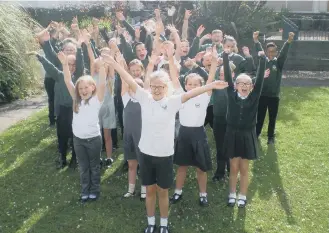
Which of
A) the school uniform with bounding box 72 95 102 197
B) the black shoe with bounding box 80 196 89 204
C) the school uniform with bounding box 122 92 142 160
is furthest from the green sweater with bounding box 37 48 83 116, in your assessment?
the black shoe with bounding box 80 196 89 204

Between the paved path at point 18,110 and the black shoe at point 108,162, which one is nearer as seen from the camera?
the black shoe at point 108,162

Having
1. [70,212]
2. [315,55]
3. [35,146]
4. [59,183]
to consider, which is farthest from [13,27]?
[315,55]

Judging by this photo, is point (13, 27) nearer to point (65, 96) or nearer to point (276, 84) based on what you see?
point (65, 96)

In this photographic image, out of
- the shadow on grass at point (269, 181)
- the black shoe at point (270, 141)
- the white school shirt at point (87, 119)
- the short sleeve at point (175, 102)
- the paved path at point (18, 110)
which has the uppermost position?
Answer: the short sleeve at point (175, 102)

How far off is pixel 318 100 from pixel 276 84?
387 centimetres

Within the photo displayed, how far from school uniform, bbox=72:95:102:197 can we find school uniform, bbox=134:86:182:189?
3.24ft

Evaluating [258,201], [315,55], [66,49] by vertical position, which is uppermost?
[66,49]

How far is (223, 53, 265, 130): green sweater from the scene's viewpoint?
197 inches

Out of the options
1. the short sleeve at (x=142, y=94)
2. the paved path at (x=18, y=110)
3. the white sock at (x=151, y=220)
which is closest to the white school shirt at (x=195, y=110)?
the short sleeve at (x=142, y=94)

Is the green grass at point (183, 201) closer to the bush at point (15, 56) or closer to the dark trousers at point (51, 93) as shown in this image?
the dark trousers at point (51, 93)

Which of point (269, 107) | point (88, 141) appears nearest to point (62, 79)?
point (88, 141)

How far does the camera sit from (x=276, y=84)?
7121 millimetres

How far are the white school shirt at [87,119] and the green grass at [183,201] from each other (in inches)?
37.6

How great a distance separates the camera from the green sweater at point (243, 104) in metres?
5.01
